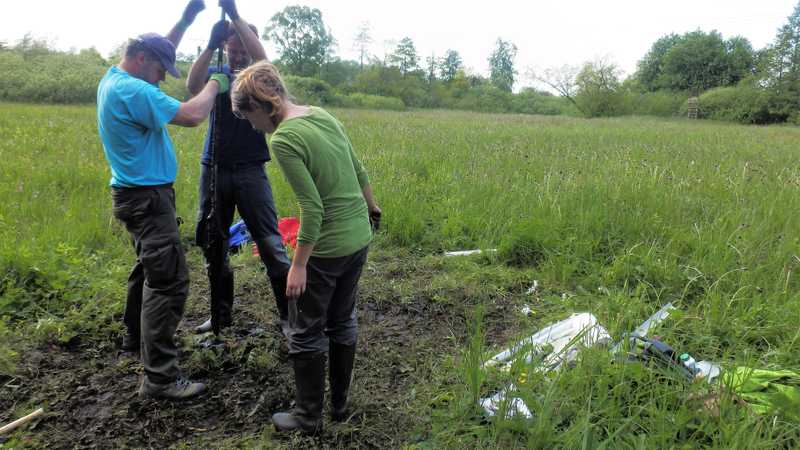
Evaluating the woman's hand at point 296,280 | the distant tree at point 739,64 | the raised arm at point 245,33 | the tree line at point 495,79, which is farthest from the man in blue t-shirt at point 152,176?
the distant tree at point 739,64

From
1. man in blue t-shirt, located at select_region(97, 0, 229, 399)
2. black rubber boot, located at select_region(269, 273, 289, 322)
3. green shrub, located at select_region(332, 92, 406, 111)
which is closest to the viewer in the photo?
man in blue t-shirt, located at select_region(97, 0, 229, 399)

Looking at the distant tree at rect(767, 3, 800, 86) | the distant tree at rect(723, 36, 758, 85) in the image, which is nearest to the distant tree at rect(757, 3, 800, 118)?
the distant tree at rect(767, 3, 800, 86)

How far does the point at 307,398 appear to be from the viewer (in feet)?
7.84

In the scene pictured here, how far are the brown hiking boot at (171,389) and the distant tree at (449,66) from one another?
6358cm

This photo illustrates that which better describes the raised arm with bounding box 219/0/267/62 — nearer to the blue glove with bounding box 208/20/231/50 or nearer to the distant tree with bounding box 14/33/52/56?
the blue glove with bounding box 208/20/231/50

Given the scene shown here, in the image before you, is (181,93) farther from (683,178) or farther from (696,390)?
(696,390)

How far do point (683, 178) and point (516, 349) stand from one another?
4779mm

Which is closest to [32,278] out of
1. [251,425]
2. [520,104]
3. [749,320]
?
[251,425]

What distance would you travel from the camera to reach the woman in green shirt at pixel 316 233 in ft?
6.82

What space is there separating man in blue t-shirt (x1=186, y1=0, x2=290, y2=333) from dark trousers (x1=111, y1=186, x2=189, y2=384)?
1.35 feet

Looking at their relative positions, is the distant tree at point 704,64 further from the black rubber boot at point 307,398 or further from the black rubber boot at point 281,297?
the black rubber boot at point 307,398

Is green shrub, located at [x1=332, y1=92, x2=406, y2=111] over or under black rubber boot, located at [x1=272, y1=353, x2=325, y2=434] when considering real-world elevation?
over

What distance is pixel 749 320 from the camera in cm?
320

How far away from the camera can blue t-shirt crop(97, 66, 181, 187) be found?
2500mm
